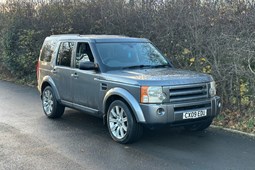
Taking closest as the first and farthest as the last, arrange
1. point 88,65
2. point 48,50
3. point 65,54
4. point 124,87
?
point 124,87
point 88,65
point 65,54
point 48,50

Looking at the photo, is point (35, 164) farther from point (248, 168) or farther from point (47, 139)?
point (248, 168)

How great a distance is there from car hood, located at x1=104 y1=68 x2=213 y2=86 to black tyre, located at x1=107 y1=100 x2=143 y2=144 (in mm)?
446

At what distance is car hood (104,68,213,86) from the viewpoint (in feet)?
19.7

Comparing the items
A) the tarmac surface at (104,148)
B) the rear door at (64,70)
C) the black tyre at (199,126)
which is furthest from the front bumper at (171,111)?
the rear door at (64,70)

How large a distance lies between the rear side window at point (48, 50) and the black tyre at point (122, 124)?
271cm

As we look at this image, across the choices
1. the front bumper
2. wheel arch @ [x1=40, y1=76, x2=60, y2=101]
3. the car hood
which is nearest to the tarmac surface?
the front bumper

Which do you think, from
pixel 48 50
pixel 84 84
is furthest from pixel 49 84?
pixel 84 84

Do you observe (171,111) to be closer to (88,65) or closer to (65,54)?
(88,65)

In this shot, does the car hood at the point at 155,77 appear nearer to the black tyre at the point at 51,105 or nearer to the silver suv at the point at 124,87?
the silver suv at the point at 124,87

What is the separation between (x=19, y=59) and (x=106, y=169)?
36.2 ft

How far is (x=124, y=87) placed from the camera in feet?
20.5

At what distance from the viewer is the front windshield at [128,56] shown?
7.07 metres

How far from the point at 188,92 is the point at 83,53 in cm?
238

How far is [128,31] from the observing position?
36.0 ft
